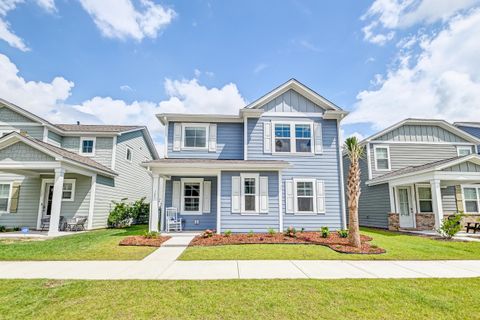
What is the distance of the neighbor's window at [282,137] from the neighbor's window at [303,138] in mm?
463

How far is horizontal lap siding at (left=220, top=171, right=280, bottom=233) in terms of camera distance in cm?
1110

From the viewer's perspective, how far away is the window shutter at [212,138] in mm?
13273

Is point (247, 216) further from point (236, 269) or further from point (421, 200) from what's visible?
point (421, 200)

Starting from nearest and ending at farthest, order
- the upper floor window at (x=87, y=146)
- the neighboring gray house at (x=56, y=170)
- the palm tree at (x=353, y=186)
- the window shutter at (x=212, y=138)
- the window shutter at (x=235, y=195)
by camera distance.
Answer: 1. the palm tree at (x=353, y=186)
2. the neighboring gray house at (x=56, y=170)
3. the window shutter at (x=235, y=195)
4. the window shutter at (x=212, y=138)
5. the upper floor window at (x=87, y=146)

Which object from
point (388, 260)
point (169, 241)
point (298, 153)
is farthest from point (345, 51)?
point (169, 241)

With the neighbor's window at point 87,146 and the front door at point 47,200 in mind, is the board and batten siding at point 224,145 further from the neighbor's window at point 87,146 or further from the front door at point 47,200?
the front door at point 47,200

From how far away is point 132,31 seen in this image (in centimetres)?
1141

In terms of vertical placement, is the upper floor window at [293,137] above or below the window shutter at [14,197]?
above

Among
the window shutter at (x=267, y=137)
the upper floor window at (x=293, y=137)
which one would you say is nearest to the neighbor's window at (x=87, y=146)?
the window shutter at (x=267, y=137)

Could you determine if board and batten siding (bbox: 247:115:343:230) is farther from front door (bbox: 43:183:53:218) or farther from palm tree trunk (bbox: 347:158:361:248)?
front door (bbox: 43:183:53:218)

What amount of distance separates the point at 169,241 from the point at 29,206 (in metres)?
9.80

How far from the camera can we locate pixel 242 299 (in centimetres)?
399

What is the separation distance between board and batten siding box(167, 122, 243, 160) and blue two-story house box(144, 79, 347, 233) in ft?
0.17

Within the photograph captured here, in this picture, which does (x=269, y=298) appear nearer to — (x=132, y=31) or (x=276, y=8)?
(x=276, y=8)
